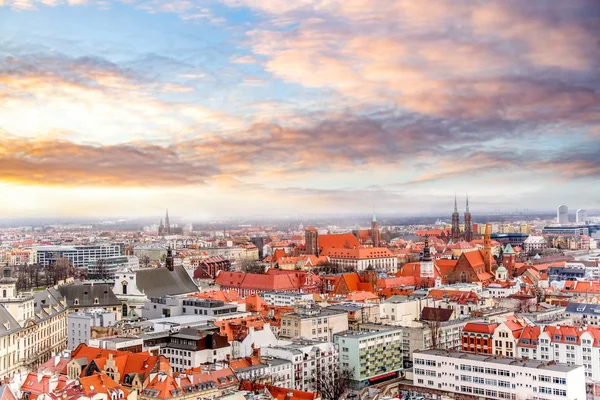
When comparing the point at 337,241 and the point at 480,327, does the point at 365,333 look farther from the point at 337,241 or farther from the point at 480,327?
the point at 337,241

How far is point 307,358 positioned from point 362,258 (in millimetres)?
42913

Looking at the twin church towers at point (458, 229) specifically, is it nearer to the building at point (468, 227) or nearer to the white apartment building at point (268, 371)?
the building at point (468, 227)

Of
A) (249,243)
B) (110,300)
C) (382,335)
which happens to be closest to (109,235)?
(249,243)

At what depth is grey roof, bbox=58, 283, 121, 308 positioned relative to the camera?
3878 cm

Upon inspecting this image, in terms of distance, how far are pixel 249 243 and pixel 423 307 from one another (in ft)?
225

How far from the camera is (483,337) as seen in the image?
1182 inches

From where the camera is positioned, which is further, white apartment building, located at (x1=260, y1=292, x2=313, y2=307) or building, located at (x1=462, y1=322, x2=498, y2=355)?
white apartment building, located at (x1=260, y1=292, x2=313, y2=307)

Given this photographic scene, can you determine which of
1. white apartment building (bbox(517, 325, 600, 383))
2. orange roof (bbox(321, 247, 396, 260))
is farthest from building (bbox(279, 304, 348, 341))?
orange roof (bbox(321, 247, 396, 260))

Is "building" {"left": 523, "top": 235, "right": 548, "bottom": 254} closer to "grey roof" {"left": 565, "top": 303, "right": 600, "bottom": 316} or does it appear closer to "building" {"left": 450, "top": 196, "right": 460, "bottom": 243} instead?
"building" {"left": 450, "top": 196, "right": 460, "bottom": 243}

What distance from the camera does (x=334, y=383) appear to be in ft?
86.6

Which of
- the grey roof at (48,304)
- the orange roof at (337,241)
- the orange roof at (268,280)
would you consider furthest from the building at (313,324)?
the orange roof at (337,241)

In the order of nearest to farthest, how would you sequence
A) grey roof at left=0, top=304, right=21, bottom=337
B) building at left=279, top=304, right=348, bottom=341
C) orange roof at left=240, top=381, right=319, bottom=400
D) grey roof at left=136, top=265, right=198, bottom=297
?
orange roof at left=240, top=381, right=319, bottom=400
grey roof at left=0, top=304, right=21, bottom=337
building at left=279, top=304, right=348, bottom=341
grey roof at left=136, top=265, right=198, bottom=297

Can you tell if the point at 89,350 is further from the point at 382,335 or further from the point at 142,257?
the point at 142,257

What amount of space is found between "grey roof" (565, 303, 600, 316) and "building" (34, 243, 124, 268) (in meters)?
60.5
